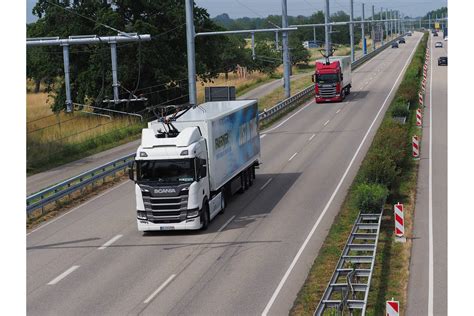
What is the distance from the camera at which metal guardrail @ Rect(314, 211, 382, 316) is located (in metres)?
15.9

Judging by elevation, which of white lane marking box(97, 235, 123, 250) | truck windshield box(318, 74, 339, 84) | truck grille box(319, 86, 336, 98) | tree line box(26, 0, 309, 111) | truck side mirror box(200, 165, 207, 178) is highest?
tree line box(26, 0, 309, 111)

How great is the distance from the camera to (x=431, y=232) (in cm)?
2428

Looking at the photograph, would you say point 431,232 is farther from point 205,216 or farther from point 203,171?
point 203,171

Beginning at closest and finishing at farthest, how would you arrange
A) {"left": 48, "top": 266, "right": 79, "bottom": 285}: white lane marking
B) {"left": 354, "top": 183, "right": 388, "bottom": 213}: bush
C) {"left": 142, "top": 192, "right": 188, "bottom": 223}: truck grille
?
1. {"left": 48, "top": 266, "right": 79, "bottom": 285}: white lane marking
2. {"left": 142, "top": 192, "right": 188, "bottom": 223}: truck grille
3. {"left": 354, "top": 183, "right": 388, "bottom": 213}: bush

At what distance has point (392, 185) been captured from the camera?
3038 centimetres

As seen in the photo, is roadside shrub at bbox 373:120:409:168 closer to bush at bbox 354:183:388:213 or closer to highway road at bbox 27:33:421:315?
highway road at bbox 27:33:421:315

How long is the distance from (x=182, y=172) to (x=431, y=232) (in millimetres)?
7461

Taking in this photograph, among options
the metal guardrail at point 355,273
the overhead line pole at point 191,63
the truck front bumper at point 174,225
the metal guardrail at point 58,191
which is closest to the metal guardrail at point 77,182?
the metal guardrail at point 58,191

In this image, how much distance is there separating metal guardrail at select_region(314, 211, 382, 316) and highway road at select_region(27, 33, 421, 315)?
3.58 feet

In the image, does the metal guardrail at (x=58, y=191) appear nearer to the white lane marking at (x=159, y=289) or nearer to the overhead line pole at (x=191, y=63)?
the overhead line pole at (x=191, y=63)

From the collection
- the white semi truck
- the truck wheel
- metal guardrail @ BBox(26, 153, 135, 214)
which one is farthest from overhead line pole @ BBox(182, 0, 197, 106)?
the truck wheel

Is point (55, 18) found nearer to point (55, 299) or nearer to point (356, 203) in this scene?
point (356, 203)

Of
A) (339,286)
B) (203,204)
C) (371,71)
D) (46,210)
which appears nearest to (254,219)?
(203,204)

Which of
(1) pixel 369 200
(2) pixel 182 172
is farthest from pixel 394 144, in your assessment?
(2) pixel 182 172
